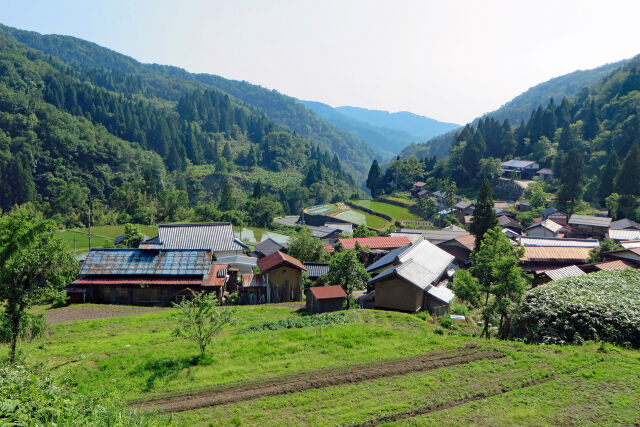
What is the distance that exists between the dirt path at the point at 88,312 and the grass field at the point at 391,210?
58594 millimetres

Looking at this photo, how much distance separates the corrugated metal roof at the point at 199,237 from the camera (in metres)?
46.3

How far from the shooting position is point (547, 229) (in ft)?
187

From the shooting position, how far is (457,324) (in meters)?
27.0

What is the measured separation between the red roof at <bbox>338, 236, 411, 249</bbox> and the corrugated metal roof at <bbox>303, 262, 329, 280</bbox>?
9.78m

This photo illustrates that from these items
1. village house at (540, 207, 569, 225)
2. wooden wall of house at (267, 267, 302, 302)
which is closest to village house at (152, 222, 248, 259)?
wooden wall of house at (267, 267, 302, 302)

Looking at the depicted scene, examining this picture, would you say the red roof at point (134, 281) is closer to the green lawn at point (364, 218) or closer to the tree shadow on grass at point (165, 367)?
the tree shadow on grass at point (165, 367)

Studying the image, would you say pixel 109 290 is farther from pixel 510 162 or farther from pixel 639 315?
pixel 510 162

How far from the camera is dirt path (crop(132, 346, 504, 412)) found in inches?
615

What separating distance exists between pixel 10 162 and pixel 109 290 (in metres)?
69.9

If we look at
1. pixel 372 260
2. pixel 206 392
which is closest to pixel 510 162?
pixel 372 260

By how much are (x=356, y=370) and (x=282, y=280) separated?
699 inches

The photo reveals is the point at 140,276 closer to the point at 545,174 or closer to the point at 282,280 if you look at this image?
the point at 282,280

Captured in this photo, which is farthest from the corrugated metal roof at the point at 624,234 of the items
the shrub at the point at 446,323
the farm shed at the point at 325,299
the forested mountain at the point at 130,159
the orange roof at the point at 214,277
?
the forested mountain at the point at 130,159

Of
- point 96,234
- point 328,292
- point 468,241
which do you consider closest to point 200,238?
point 328,292
